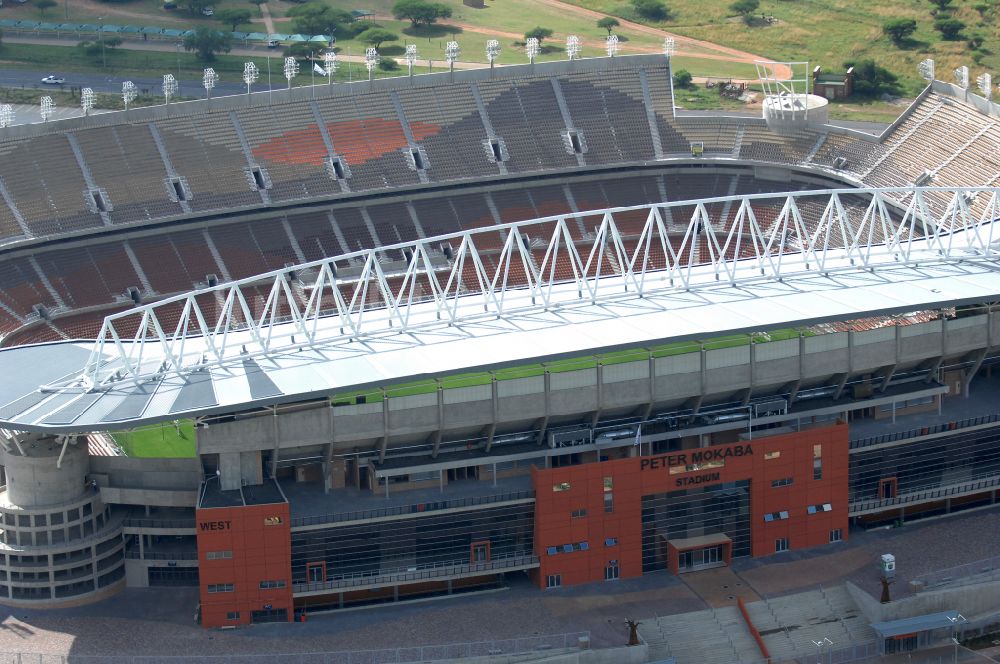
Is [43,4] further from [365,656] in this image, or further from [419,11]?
[365,656]

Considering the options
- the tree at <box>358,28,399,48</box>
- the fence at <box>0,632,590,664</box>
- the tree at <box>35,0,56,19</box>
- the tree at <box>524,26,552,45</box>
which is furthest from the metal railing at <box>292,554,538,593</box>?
the tree at <box>35,0,56,19</box>

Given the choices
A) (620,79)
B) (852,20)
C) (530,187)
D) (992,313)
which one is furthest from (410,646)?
(852,20)

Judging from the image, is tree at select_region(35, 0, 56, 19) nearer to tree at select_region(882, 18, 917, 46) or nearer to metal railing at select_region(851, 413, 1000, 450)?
tree at select_region(882, 18, 917, 46)

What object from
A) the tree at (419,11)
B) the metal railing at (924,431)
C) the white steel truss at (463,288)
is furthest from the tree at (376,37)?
the metal railing at (924,431)

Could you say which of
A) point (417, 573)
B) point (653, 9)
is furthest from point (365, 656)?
point (653, 9)

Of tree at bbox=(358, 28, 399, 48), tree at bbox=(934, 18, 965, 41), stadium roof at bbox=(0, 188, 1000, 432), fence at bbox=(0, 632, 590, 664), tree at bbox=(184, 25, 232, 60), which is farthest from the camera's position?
tree at bbox=(358, 28, 399, 48)
